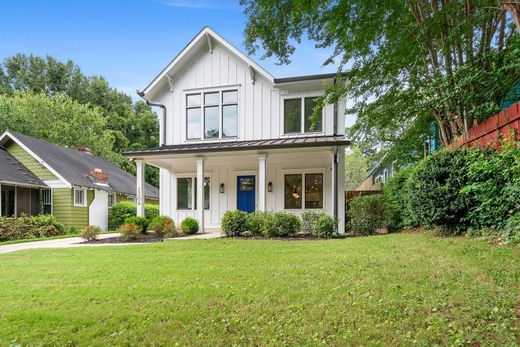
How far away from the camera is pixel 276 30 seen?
19.0 feet

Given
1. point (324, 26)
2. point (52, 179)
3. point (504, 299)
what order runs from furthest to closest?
point (52, 179), point (324, 26), point (504, 299)

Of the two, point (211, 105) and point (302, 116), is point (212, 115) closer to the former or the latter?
point (211, 105)

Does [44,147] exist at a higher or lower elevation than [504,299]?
higher

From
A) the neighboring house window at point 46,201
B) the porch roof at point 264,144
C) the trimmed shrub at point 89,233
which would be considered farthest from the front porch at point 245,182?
the neighboring house window at point 46,201

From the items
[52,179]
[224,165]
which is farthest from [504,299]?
[52,179]

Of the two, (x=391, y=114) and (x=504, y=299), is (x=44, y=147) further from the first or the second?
(x=504, y=299)

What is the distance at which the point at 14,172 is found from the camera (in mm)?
14469

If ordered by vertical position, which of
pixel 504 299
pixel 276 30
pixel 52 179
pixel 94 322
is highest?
pixel 276 30

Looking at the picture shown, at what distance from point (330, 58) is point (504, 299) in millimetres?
6102

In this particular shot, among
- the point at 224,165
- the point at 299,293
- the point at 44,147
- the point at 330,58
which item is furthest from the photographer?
the point at 44,147

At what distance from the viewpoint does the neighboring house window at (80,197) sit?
51.8 feet

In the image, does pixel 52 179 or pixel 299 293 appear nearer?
pixel 299 293

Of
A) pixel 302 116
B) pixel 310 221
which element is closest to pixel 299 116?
pixel 302 116

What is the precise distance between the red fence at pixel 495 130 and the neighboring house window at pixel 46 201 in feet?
55.5
